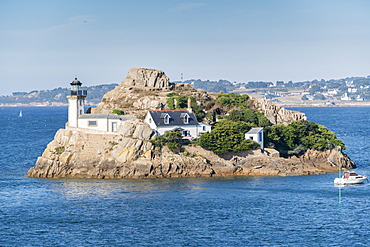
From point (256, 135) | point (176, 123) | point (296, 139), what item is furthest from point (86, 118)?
point (296, 139)

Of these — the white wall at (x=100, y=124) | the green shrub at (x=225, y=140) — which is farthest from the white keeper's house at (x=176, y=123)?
the white wall at (x=100, y=124)

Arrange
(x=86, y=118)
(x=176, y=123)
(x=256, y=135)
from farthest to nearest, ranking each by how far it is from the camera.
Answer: (x=86, y=118)
(x=176, y=123)
(x=256, y=135)

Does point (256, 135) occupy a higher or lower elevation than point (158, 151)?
higher

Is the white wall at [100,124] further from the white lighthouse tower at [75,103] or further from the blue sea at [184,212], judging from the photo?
the blue sea at [184,212]

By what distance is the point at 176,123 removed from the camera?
85.2 metres

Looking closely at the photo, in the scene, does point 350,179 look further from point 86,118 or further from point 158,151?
point 86,118

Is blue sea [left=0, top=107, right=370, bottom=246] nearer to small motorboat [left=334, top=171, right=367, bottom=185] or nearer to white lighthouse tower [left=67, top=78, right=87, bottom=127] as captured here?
small motorboat [left=334, top=171, right=367, bottom=185]

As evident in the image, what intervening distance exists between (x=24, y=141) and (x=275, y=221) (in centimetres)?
8098

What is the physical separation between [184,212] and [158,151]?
69.1 feet

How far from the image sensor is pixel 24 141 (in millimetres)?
125500

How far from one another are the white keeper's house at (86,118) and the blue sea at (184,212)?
11718 millimetres

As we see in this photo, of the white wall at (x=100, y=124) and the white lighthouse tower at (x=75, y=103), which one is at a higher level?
the white lighthouse tower at (x=75, y=103)

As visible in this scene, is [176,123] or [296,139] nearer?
[176,123]

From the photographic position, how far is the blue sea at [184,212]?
50562 millimetres
